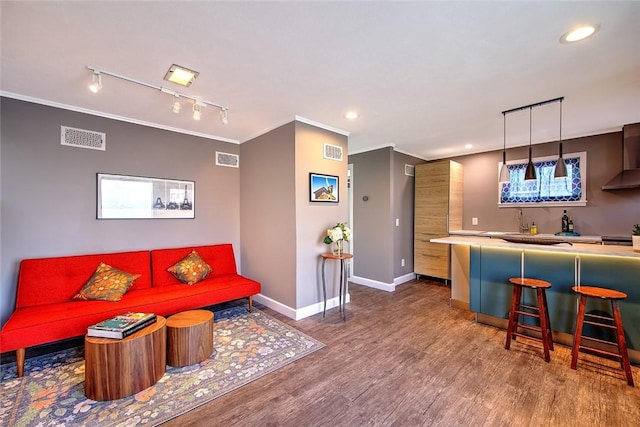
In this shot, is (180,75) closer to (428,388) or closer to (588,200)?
(428,388)

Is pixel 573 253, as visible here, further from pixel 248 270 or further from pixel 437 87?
pixel 248 270

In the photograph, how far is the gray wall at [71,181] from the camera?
267cm

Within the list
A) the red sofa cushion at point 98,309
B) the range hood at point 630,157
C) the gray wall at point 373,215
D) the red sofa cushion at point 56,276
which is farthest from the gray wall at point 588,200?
the red sofa cushion at point 56,276

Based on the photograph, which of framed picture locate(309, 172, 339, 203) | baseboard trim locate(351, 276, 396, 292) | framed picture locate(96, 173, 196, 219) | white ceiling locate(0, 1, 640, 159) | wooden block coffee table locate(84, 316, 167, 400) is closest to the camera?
white ceiling locate(0, 1, 640, 159)

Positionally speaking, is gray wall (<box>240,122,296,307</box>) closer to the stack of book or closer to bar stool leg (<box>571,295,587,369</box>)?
the stack of book

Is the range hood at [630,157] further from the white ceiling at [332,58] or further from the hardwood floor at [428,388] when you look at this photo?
the hardwood floor at [428,388]

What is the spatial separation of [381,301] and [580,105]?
3366 mm

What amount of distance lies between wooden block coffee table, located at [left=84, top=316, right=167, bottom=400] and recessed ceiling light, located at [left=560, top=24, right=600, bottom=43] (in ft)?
12.0

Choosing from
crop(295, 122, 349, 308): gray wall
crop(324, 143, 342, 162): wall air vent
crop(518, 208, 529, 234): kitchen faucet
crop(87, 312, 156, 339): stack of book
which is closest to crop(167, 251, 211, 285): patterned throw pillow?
crop(87, 312, 156, 339): stack of book

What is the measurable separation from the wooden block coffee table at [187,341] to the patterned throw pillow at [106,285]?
84 cm

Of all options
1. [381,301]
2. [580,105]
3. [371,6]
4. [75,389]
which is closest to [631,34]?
[580,105]

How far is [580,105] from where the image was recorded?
116 inches

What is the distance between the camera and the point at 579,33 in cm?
176

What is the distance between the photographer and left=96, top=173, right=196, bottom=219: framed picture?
3172 mm
